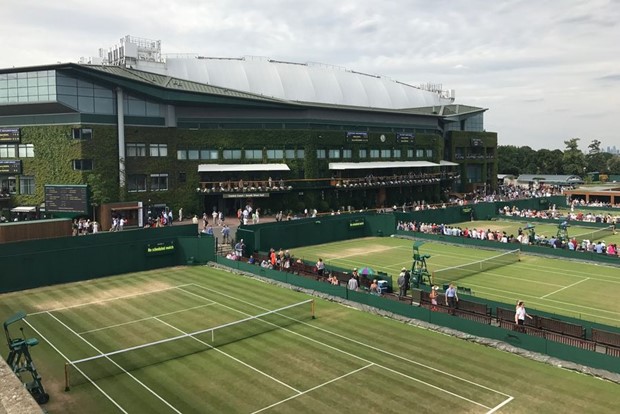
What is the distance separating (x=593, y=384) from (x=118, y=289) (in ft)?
85.0

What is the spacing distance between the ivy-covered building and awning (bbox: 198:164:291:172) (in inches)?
7.7

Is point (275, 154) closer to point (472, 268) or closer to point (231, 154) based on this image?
point (231, 154)

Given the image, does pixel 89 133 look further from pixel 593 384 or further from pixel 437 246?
pixel 593 384

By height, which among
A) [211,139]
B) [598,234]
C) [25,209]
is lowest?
[598,234]

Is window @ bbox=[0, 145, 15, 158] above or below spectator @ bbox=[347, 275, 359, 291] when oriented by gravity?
above

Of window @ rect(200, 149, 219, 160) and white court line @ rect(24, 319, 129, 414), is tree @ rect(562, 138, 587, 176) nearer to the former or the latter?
window @ rect(200, 149, 219, 160)

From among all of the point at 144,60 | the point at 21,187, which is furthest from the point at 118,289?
the point at 144,60

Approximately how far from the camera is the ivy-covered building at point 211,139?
56.7 meters

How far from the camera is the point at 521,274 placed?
37.4 meters

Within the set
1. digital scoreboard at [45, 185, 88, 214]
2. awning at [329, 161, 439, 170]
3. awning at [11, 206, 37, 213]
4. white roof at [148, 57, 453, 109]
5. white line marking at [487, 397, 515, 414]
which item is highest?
white roof at [148, 57, 453, 109]

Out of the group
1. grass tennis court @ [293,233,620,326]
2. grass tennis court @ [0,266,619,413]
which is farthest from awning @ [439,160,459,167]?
grass tennis court @ [0,266,619,413]

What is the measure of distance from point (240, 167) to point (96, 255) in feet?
104

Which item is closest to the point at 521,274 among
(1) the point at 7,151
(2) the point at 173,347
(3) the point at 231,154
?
(2) the point at 173,347

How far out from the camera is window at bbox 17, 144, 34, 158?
5772 cm
